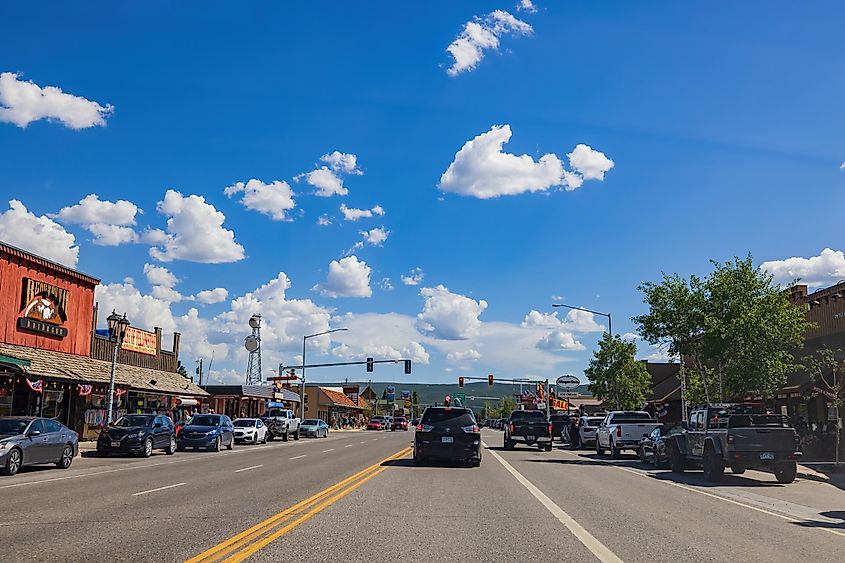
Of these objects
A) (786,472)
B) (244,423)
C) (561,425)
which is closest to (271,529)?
(786,472)

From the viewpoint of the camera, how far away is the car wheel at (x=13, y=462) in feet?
66.3

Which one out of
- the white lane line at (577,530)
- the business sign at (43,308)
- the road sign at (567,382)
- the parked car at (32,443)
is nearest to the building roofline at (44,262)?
the business sign at (43,308)

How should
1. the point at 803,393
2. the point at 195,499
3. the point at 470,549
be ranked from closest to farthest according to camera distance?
the point at 470,549, the point at 195,499, the point at 803,393

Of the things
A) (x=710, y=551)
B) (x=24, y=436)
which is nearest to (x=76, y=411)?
(x=24, y=436)

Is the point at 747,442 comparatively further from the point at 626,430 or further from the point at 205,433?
the point at 205,433

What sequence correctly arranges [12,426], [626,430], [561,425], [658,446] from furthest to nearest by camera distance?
[561,425] < [626,430] < [658,446] < [12,426]

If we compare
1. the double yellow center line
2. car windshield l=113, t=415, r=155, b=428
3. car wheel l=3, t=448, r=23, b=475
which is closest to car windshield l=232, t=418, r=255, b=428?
car windshield l=113, t=415, r=155, b=428

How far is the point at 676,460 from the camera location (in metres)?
24.4

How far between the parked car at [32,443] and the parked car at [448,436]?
33.9 feet

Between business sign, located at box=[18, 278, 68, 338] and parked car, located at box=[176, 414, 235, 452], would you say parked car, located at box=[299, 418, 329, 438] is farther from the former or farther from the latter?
business sign, located at box=[18, 278, 68, 338]

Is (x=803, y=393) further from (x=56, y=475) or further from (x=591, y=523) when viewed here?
(x=56, y=475)

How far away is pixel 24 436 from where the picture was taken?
2106 cm

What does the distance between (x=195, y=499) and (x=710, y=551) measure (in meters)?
9.16

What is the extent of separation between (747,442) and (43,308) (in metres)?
29.8
